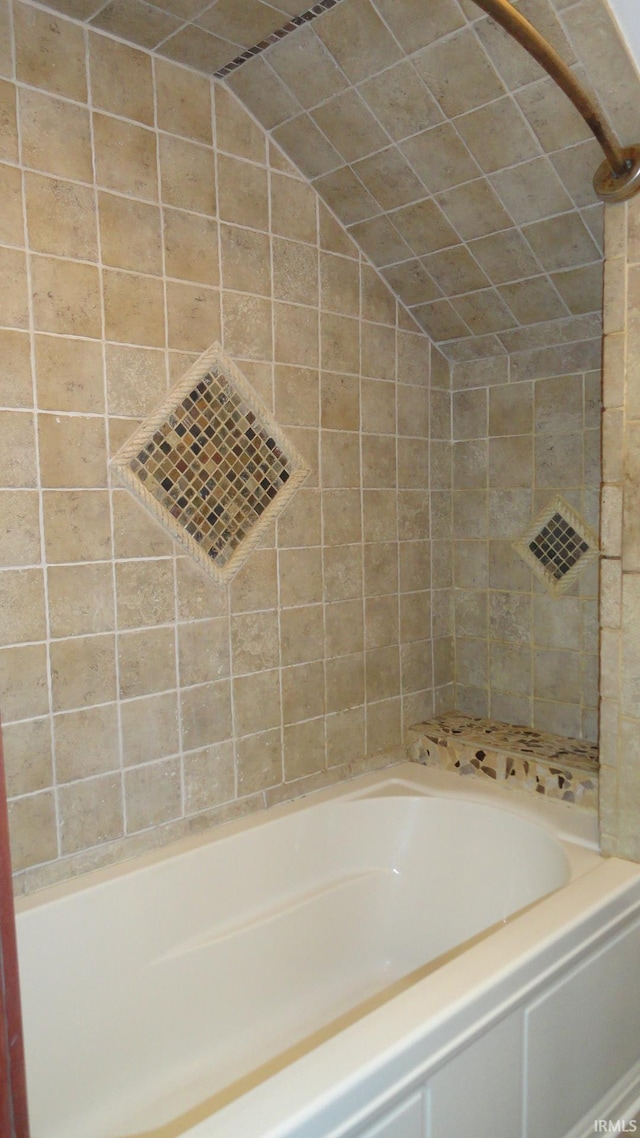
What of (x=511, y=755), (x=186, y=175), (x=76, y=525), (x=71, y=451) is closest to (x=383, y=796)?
(x=511, y=755)

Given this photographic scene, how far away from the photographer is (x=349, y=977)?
2094 millimetres

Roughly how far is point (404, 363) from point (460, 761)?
128 centimetres

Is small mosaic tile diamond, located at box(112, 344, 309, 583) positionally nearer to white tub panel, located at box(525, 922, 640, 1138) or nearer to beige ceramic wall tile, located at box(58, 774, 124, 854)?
beige ceramic wall tile, located at box(58, 774, 124, 854)

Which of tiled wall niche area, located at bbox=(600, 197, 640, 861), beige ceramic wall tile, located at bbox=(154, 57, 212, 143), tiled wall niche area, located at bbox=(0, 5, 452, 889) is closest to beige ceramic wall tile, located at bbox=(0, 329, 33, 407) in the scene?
tiled wall niche area, located at bbox=(0, 5, 452, 889)

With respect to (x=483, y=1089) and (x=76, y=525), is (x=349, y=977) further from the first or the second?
(x=76, y=525)

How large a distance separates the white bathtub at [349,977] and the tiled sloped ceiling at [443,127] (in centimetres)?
150

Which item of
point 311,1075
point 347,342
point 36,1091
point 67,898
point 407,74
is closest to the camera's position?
point 311,1075

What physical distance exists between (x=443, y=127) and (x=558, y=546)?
4.03 ft

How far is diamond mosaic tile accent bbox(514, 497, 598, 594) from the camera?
7.78ft

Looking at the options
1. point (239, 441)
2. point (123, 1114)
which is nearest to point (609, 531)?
point (239, 441)

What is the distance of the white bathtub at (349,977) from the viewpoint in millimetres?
1254

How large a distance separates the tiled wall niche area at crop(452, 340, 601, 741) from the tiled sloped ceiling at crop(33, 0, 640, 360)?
0.47 ft

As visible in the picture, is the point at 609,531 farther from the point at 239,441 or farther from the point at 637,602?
the point at 239,441

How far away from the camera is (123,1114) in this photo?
5.39 ft
